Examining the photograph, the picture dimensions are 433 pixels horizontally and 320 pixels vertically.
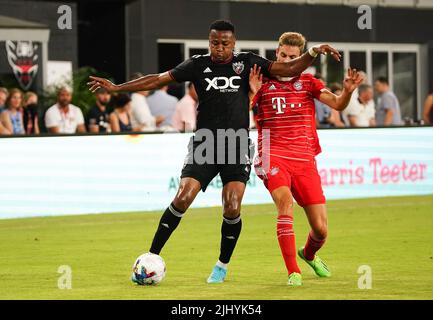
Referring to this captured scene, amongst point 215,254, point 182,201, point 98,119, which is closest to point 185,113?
point 98,119

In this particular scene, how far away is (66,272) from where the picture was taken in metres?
11.3

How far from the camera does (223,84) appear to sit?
10.3 metres

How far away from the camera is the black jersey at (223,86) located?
33.8 feet

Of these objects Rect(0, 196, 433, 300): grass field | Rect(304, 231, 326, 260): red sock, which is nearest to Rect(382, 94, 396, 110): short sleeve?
Rect(0, 196, 433, 300): grass field

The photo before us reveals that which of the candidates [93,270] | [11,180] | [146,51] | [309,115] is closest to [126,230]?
[11,180]

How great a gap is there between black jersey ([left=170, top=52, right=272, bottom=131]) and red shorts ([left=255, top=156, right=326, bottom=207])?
1.50 ft

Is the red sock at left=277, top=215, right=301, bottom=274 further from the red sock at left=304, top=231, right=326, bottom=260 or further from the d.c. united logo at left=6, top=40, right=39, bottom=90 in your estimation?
the d.c. united logo at left=6, top=40, right=39, bottom=90

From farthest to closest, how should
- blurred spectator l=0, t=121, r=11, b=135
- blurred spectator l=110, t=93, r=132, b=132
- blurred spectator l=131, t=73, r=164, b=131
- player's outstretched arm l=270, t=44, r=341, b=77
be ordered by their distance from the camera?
blurred spectator l=131, t=73, r=164, b=131 → blurred spectator l=110, t=93, r=132, b=132 → blurred spectator l=0, t=121, r=11, b=135 → player's outstretched arm l=270, t=44, r=341, b=77

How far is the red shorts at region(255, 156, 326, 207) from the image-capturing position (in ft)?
34.1

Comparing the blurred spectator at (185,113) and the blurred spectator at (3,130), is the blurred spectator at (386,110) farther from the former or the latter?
the blurred spectator at (3,130)

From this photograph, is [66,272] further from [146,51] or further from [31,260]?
[146,51]

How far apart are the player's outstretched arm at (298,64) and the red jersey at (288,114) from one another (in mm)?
323

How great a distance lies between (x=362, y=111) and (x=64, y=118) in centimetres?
620

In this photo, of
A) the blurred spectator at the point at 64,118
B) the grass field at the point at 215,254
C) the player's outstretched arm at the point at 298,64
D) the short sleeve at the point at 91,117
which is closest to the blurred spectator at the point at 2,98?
the blurred spectator at the point at 64,118
